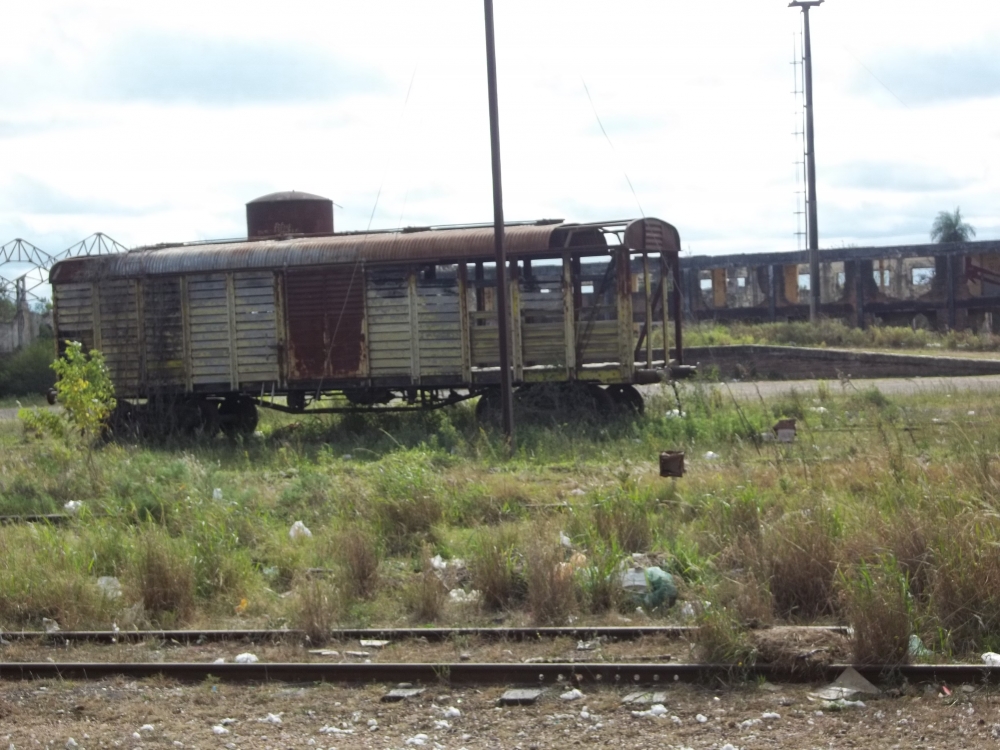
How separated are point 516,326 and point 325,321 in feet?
9.12

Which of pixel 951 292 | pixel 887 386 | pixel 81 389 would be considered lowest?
pixel 887 386

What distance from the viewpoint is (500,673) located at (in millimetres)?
5633

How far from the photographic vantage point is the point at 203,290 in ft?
52.7

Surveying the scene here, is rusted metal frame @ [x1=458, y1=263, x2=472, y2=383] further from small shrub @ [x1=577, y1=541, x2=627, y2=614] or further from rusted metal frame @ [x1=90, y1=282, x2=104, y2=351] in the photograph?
small shrub @ [x1=577, y1=541, x2=627, y2=614]

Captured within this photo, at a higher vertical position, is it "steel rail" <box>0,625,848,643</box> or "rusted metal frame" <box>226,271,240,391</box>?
"rusted metal frame" <box>226,271,240,391</box>

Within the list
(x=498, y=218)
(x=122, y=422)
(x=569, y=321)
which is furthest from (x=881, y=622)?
(x=122, y=422)

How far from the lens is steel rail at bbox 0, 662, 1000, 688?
525cm

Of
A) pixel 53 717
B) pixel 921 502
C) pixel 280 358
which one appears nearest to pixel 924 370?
pixel 280 358

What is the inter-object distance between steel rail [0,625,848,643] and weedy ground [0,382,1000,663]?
6.3 inches

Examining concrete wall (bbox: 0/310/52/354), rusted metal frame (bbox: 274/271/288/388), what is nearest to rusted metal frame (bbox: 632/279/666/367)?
rusted metal frame (bbox: 274/271/288/388)

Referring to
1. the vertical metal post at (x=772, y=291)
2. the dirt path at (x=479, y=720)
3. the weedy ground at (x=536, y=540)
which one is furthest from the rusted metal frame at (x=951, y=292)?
the dirt path at (x=479, y=720)

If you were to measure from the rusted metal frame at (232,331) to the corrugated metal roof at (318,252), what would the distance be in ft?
0.76

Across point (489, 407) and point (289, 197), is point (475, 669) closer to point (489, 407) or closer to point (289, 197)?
Answer: point (489, 407)

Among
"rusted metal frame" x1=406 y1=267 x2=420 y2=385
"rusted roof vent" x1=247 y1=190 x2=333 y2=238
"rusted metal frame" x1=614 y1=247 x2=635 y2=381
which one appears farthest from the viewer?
"rusted roof vent" x1=247 y1=190 x2=333 y2=238
